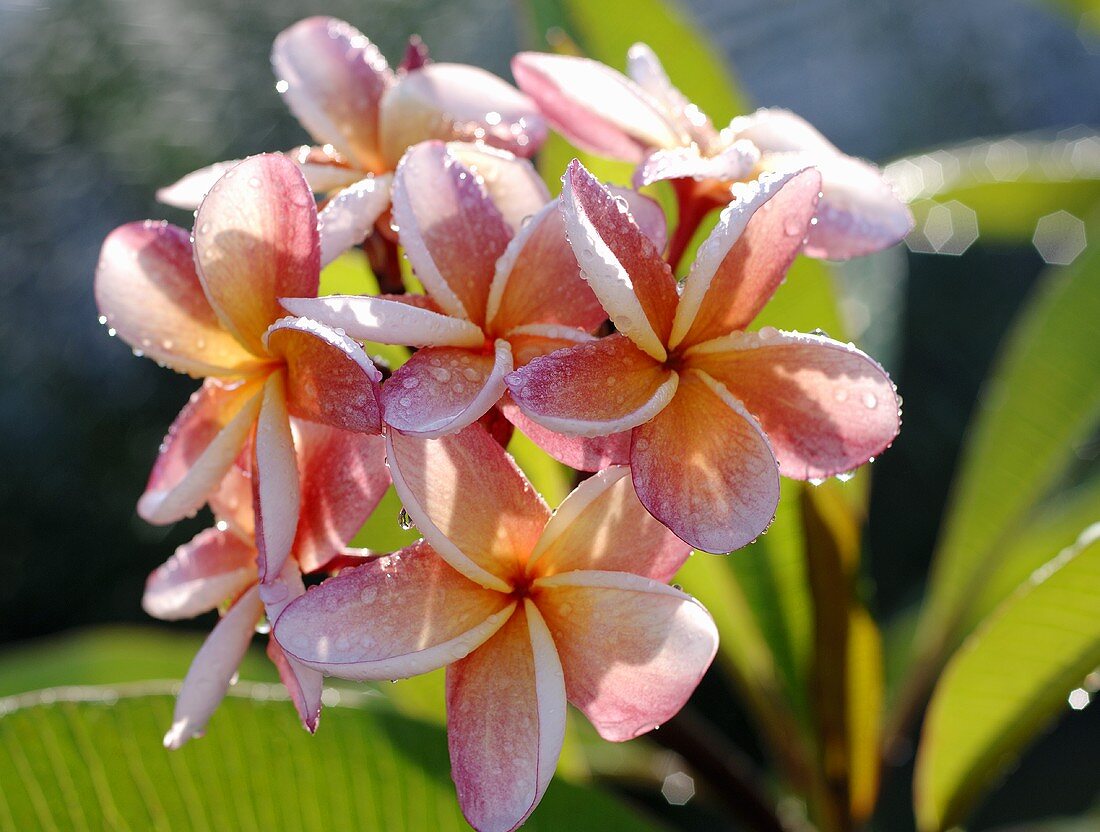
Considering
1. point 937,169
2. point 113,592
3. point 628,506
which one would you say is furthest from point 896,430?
point 113,592

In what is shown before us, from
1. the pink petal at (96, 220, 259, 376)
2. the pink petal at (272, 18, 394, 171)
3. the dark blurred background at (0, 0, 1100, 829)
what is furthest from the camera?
the dark blurred background at (0, 0, 1100, 829)

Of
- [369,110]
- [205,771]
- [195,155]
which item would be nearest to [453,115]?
[369,110]

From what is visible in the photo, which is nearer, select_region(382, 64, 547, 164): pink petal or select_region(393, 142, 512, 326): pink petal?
select_region(393, 142, 512, 326): pink petal

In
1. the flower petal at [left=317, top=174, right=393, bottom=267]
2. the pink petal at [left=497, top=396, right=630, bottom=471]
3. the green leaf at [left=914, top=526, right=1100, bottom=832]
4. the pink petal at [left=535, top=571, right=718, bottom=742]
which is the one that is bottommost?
the green leaf at [left=914, top=526, right=1100, bottom=832]

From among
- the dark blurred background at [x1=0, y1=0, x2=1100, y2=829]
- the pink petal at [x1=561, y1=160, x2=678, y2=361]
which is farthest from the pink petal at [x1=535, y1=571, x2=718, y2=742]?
the dark blurred background at [x1=0, y1=0, x2=1100, y2=829]

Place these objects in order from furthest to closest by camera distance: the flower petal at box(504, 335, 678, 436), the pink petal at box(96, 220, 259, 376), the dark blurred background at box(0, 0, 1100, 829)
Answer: the dark blurred background at box(0, 0, 1100, 829), the pink petal at box(96, 220, 259, 376), the flower petal at box(504, 335, 678, 436)

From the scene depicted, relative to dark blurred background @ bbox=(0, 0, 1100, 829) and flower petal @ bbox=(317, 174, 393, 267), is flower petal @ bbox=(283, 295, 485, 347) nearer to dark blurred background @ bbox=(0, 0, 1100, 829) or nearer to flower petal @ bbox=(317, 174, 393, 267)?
A: flower petal @ bbox=(317, 174, 393, 267)

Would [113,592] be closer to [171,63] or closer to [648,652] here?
[171,63]
